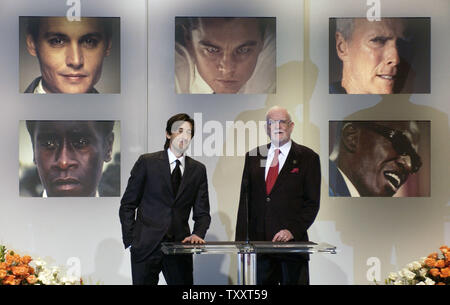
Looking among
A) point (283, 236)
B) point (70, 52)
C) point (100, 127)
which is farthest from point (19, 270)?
point (70, 52)

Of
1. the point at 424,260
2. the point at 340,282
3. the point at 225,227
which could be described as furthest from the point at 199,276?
the point at 424,260

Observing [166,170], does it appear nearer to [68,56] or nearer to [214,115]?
[214,115]

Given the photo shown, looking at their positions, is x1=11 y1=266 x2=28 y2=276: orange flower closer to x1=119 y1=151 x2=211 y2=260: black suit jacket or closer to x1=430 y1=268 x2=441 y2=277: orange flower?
x1=119 y1=151 x2=211 y2=260: black suit jacket

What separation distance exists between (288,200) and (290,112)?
109 cm

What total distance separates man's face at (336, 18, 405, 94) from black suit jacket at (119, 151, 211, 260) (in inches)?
72.4

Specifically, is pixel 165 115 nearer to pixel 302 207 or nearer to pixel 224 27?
pixel 224 27

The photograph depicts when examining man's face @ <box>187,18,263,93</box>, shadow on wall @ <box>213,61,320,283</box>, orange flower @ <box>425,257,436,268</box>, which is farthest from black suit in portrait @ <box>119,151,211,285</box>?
orange flower @ <box>425,257,436,268</box>

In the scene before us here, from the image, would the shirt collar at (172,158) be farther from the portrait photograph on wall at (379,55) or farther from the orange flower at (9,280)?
the portrait photograph on wall at (379,55)

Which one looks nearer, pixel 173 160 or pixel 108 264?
pixel 173 160

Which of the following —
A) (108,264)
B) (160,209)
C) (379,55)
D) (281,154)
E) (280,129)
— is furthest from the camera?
(379,55)

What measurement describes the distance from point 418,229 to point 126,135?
2.68 m

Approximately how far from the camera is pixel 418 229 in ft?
18.3

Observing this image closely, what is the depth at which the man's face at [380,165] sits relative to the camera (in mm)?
5594

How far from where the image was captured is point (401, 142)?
5.60 meters
